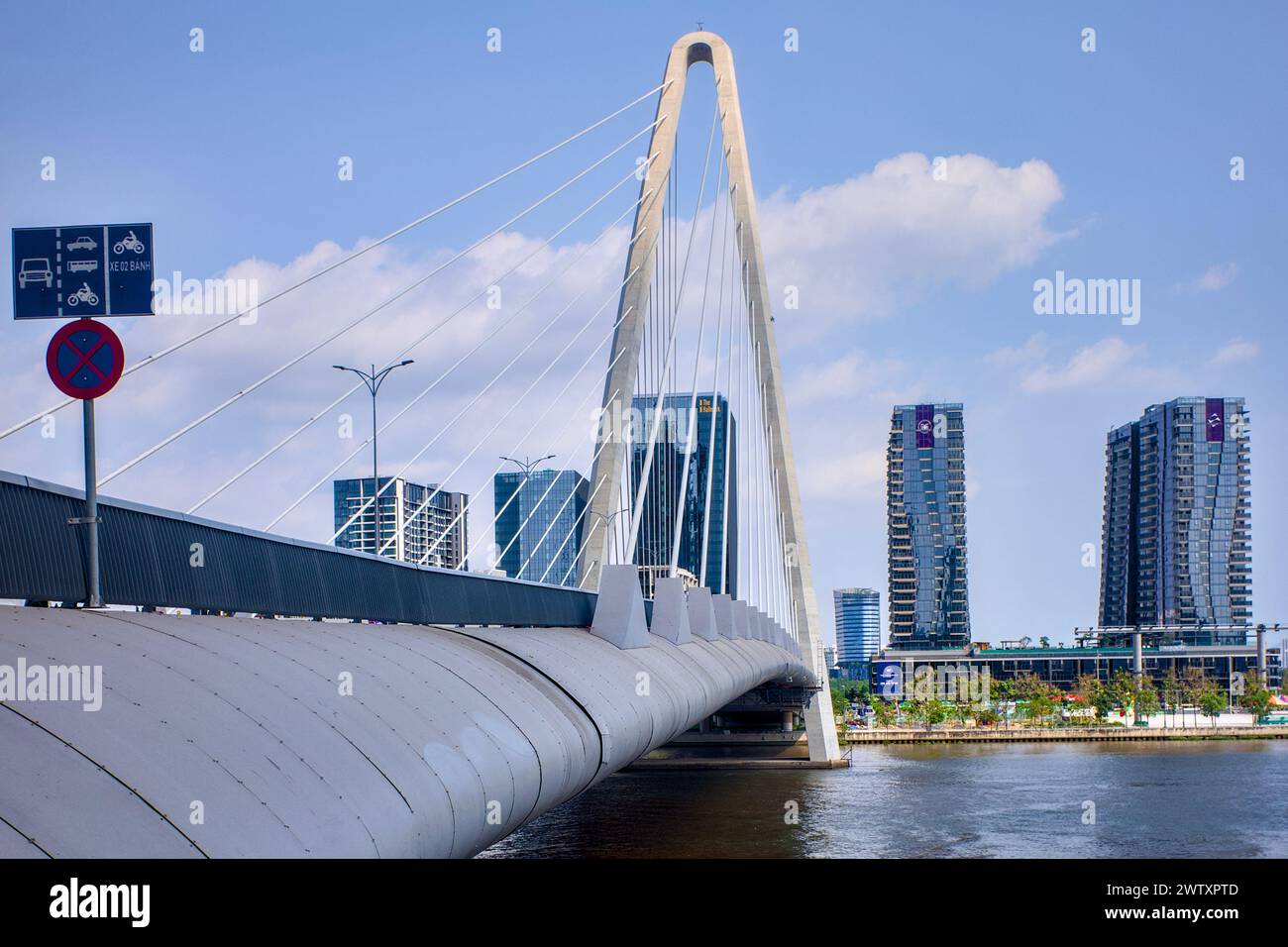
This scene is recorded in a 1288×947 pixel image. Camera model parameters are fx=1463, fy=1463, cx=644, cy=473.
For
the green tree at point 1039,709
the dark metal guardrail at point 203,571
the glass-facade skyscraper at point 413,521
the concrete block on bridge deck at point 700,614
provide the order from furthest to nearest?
the green tree at point 1039,709, the glass-facade skyscraper at point 413,521, the concrete block on bridge deck at point 700,614, the dark metal guardrail at point 203,571

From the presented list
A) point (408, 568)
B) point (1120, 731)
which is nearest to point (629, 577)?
point (408, 568)

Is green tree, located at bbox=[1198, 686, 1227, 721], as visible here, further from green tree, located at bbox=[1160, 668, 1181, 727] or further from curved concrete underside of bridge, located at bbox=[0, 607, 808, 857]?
curved concrete underside of bridge, located at bbox=[0, 607, 808, 857]

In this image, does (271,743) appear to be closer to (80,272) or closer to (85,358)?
(85,358)

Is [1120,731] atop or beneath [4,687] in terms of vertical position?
beneath

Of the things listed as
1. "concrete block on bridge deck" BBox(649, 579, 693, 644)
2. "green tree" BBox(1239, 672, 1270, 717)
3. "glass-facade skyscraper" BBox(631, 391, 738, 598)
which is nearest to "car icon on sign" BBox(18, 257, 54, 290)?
"concrete block on bridge deck" BBox(649, 579, 693, 644)

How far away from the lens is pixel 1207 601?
176125 millimetres

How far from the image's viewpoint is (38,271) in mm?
9320

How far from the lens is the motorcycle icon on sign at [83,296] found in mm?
9312

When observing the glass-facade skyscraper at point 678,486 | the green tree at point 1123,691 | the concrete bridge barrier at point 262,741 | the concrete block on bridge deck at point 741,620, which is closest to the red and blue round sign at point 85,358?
the concrete bridge barrier at point 262,741

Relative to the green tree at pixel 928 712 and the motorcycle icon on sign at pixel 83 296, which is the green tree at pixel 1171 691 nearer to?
the green tree at pixel 928 712

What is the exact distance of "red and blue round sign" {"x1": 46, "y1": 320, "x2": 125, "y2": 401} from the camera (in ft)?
29.6

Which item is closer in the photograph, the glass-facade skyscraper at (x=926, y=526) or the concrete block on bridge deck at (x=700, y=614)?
the concrete block on bridge deck at (x=700, y=614)
